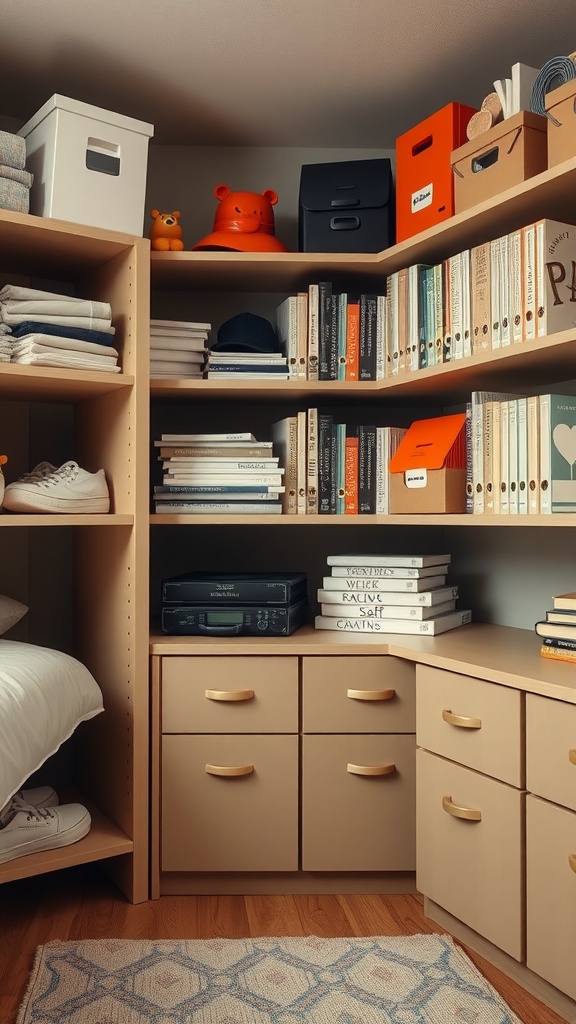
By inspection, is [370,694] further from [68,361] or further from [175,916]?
[68,361]

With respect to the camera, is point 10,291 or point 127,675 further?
point 127,675

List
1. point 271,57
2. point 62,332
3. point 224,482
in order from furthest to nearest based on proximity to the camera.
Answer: point 224,482, point 271,57, point 62,332

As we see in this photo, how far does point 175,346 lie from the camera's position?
8.00 ft

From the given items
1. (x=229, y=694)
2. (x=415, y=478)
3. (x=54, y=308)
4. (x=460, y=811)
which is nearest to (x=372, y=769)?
(x=460, y=811)

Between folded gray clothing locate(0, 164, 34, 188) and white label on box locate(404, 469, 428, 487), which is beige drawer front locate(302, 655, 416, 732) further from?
folded gray clothing locate(0, 164, 34, 188)

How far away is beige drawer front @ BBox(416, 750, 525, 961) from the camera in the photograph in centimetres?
184

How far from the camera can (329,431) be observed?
247 cm

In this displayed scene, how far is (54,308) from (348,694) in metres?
1.24

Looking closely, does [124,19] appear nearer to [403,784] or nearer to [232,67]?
[232,67]

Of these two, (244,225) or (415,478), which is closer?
(415,478)

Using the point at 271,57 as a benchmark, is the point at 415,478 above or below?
below

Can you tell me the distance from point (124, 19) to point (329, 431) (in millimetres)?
1157

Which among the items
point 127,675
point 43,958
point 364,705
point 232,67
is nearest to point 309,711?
point 364,705

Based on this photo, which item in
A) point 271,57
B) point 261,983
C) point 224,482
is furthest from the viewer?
point 224,482
